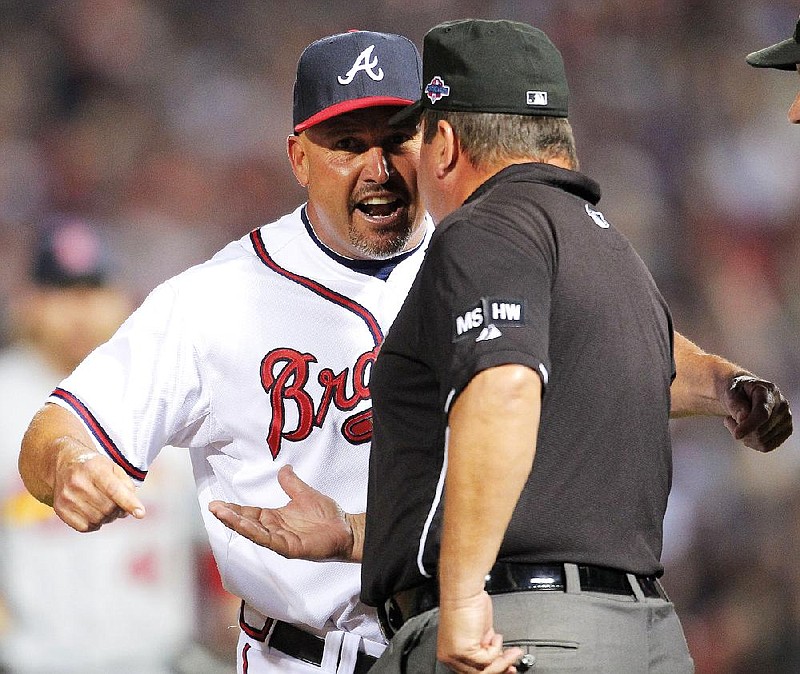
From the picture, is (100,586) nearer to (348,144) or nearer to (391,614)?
(348,144)

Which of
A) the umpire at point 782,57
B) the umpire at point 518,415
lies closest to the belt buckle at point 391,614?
the umpire at point 518,415

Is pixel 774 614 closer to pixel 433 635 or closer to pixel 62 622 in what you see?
pixel 62 622

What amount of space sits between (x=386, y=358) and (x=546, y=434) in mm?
299

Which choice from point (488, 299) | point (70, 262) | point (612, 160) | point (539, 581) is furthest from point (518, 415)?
point (612, 160)

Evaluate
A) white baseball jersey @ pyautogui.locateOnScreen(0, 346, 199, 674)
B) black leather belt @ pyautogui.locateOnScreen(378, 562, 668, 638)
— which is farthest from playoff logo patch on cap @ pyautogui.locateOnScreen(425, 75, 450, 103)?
white baseball jersey @ pyautogui.locateOnScreen(0, 346, 199, 674)

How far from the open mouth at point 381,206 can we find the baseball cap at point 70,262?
1.67 metres

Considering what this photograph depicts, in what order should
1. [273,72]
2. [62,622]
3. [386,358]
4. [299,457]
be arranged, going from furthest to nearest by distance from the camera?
[273,72]
[62,622]
[299,457]
[386,358]

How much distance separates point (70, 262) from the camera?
406 centimetres

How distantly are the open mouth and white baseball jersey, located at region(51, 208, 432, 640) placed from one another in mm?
174

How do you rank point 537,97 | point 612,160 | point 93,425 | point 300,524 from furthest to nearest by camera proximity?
point 612,160, point 93,425, point 300,524, point 537,97

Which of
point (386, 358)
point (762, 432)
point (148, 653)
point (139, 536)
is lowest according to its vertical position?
point (148, 653)

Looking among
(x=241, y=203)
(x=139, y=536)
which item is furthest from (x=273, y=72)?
(x=139, y=536)

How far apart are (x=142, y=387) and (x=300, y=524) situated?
18.7 inches

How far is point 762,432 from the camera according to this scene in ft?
7.80
